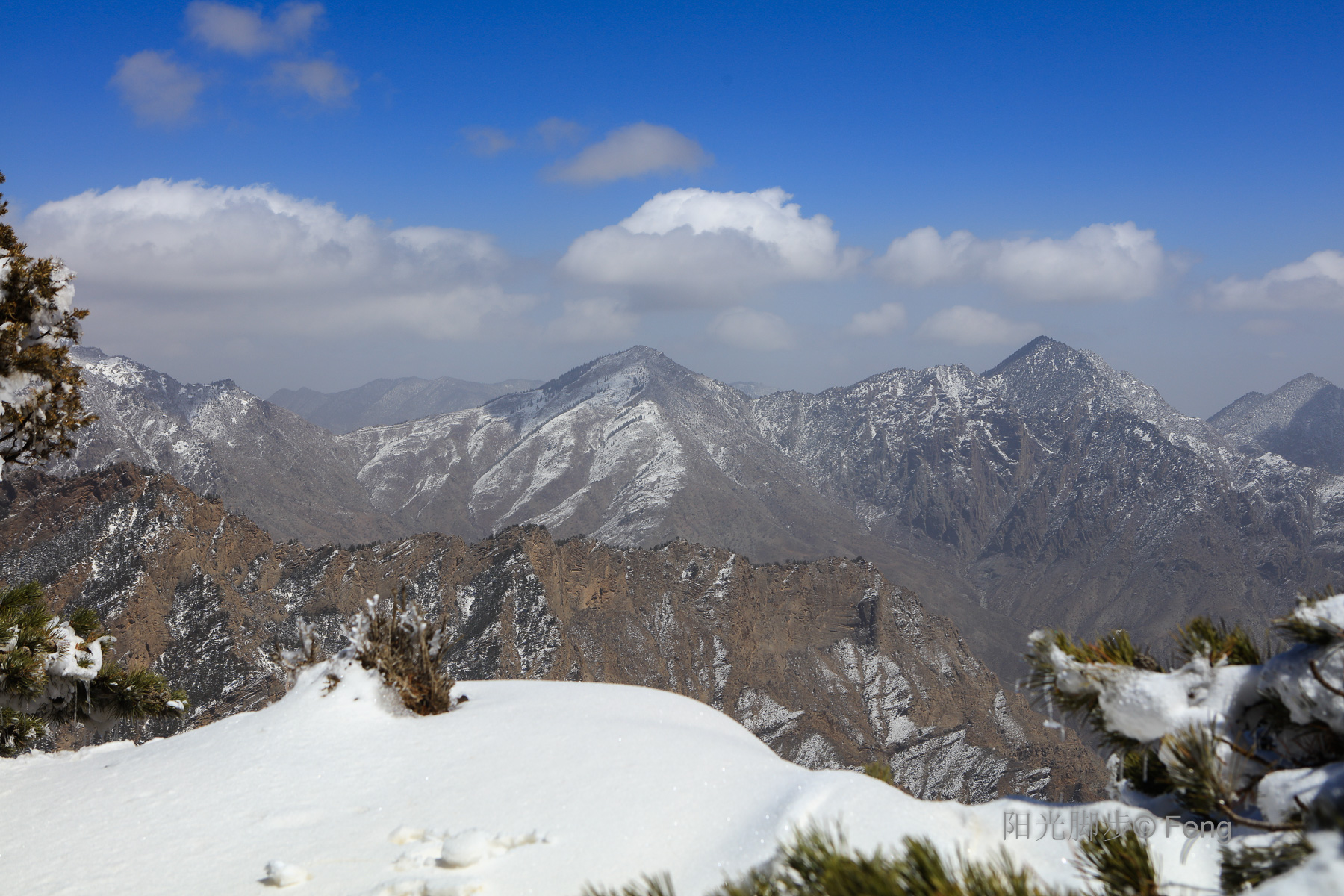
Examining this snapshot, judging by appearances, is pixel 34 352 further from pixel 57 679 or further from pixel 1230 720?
pixel 1230 720

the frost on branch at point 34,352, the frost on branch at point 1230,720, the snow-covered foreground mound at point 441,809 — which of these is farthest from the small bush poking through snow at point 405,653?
the frost on branch at point 1230,720

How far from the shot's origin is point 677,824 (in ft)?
18.8

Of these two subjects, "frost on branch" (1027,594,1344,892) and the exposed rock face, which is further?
the exposed rock face

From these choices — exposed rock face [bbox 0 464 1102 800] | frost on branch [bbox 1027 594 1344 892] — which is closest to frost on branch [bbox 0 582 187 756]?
frost on branch [bbox 1027 594 1344 892]

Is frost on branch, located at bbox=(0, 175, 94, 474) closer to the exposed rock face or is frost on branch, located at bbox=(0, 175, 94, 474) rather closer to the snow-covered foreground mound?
the snow-covered foreground mound

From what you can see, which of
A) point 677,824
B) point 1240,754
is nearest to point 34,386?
point 677,824

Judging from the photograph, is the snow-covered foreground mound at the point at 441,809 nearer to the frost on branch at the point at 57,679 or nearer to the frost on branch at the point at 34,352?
the frost on branch at the point at 57,679

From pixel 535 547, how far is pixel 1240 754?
7979 cm

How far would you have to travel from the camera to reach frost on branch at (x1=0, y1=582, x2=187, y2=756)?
824cm

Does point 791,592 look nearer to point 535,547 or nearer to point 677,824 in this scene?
point 535,547

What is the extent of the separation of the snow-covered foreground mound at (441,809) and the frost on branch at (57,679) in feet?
2.55

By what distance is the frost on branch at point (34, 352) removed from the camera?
8250 mm

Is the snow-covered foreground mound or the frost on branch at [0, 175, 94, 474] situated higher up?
the frost on branch at [0, 175, 94, 474]

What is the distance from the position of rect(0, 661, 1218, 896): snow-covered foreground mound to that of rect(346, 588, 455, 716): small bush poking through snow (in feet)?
0.83
